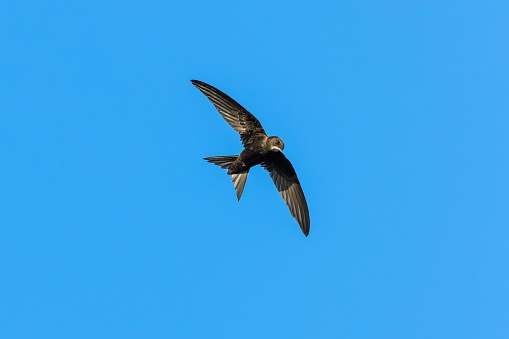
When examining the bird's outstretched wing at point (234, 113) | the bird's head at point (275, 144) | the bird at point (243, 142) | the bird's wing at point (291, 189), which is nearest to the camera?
the bird's head at point (275, 144)

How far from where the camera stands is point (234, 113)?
17078 millimetres

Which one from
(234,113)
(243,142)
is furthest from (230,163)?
(234,113)

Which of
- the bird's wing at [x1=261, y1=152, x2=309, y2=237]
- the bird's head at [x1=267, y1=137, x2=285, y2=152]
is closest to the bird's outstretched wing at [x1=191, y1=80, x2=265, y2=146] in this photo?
the bird's head at [x1=267, y1=137, x2=285, y2=152]

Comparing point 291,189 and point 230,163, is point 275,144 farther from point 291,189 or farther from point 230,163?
point 291,189

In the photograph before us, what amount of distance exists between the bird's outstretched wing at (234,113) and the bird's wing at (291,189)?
133 centimetres

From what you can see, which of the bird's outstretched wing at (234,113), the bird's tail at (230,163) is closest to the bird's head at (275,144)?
the bird's outstretched wing at (234,113)

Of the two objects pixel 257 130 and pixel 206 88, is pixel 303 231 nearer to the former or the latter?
pixel 257 130

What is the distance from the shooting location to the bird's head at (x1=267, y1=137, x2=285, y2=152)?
53.6 ft

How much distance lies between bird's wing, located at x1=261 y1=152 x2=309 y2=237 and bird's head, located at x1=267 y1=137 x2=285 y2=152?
153 cm

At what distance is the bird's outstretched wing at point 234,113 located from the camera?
1692 centimetres

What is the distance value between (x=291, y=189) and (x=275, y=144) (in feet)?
7.58

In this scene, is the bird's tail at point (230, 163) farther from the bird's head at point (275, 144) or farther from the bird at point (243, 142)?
the bird's head at point (275, 144)

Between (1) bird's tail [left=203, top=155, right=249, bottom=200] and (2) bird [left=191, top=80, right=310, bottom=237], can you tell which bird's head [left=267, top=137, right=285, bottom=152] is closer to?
(2) bird [left=191, top=80, right=310, bottom=237]

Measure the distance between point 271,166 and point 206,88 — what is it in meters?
2.65
